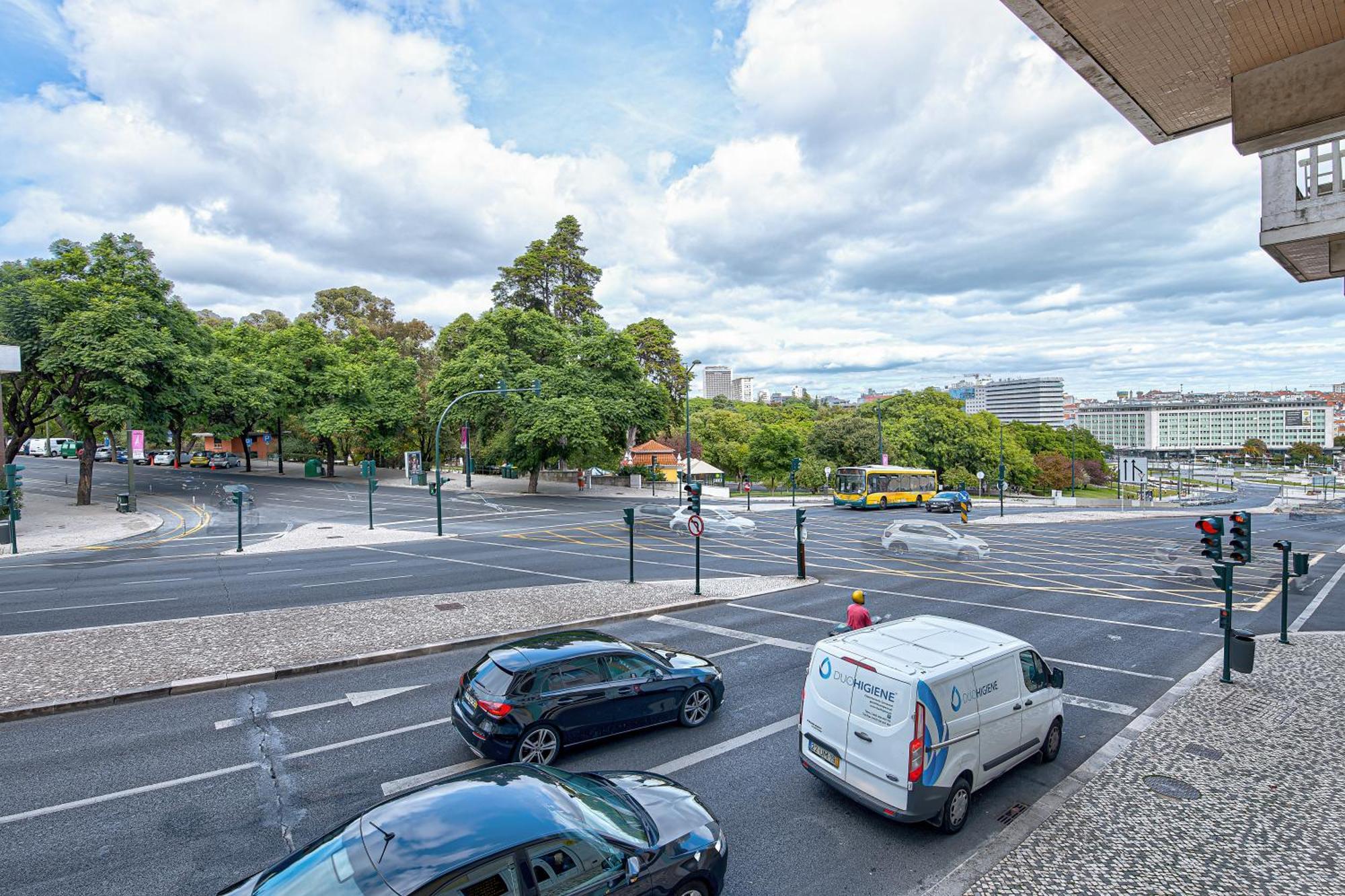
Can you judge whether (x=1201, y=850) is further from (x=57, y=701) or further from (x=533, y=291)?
(x=533, y=291)

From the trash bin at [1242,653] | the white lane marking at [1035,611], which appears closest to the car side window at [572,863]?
the trash bin at [1242,653]

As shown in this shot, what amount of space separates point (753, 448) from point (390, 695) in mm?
59386

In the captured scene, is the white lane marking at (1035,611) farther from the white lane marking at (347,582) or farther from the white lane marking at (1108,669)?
the white lane marking at (347,582)

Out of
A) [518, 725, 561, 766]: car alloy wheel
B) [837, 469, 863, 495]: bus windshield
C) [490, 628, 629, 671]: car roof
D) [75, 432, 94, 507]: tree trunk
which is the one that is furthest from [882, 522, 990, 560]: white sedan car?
[75, 432, 94, 507]: tree trunk

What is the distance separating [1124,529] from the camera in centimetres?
3575

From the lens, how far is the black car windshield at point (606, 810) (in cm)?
443

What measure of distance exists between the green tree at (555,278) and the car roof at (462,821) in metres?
58.8

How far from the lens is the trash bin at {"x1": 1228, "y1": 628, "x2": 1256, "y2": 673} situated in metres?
10.2

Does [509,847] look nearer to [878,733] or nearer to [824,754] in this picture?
[878,733]

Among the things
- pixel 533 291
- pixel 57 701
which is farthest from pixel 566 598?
pixel 533 291

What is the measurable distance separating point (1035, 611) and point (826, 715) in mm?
11670

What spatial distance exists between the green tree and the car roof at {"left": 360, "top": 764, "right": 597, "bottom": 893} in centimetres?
5883

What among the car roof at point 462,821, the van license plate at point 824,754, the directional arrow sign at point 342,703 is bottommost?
the directional arrow sign at point 342,703

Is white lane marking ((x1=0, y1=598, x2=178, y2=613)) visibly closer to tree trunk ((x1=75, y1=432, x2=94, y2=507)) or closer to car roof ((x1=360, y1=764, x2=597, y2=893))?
car roof ((x1=360, y1=764, x2=597, y2=893))
